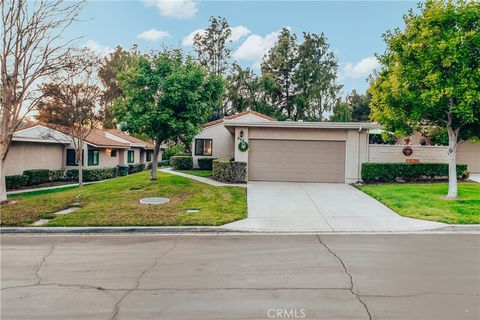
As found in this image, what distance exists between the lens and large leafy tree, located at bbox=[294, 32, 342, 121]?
133 feet

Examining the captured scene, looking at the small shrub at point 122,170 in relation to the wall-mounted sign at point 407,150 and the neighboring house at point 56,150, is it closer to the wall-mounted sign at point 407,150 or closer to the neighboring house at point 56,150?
the neighboring house at point 56,150

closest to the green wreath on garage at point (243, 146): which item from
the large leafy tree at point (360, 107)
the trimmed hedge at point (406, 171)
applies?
the trimmed hedge at point (406, 171)

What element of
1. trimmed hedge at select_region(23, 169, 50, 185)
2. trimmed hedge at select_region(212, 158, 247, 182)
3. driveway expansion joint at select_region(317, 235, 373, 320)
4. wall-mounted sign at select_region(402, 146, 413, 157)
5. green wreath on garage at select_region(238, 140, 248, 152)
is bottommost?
driveway expansion joint at select_region(317, 235, 373, 320)

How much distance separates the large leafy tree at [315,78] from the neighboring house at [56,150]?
68.4 ft

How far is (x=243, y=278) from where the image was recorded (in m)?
5.27

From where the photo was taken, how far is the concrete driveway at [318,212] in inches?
356

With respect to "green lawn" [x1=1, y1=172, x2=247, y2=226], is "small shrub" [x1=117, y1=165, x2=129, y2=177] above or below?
above

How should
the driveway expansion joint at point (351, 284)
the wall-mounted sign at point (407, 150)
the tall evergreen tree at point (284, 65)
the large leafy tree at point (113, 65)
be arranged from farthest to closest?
the tall evergreen tree at point (284, 65)
the large leafy tree at point (113, 65)
the wall-mounted sign at point (407, 150)
the driveway expansion joint at point (351, 284)

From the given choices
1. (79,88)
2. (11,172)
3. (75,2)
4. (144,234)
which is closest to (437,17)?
(144,234)

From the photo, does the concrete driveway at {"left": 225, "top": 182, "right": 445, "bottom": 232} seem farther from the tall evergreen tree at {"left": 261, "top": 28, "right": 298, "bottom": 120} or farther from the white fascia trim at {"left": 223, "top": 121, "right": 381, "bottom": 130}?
the tall evergreen tree at {"left": 261, "top": 28, "right": 298, "bottom": 120}

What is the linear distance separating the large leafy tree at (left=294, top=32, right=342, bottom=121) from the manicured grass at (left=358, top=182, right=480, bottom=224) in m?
26.6

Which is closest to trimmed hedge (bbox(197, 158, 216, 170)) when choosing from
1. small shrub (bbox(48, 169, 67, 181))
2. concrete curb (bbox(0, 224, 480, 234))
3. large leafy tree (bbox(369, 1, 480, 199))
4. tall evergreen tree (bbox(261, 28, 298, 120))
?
small shrub (bbox(48, 169, 67, 181))

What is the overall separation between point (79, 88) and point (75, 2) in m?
8.84

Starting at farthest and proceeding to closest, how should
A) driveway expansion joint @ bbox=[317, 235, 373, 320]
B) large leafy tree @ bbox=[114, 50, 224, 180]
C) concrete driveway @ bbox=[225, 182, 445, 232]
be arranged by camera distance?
large leafy tree @ bbox=[114, 50, 224, 180] → concrete driveway @ bbox=[225, 182, 445, 232] → driveway expansion joint @ bbox=[317, 235, 373, 320]
